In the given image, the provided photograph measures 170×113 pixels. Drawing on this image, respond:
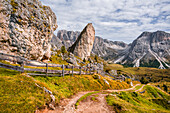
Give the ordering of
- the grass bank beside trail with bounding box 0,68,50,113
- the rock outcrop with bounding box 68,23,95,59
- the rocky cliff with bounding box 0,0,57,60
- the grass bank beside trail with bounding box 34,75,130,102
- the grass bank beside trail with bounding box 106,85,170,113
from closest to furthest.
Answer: the grass bank beside trail with bounding box 0,68,50,113 < the grass bank beside trail with bounding box 106,85,170,113 < the grass bank beside trail with bounding box 34,75,130,102 < the rocky cliff with bounding box 0,0,57,60 < the rock outcrop with bounding box 68,23,95,59

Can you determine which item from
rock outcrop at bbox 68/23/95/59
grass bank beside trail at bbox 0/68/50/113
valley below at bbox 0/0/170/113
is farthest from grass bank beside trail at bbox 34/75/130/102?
rock outcrop at bbox 68/23/95/59

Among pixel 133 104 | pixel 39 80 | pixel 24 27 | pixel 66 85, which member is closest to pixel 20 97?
pixel 39 80

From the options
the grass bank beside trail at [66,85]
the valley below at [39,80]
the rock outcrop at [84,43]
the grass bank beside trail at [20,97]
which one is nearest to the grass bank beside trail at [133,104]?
the valley below at [39,80]

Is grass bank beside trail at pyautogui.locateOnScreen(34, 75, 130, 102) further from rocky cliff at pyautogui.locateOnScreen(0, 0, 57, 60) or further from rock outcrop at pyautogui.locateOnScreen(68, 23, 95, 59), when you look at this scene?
rock outcrop at pyautogui.locateOnScreen(68, 23, 95, 59)

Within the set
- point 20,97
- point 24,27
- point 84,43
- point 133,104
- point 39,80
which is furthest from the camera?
point 84,43

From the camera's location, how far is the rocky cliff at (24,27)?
65.8ft

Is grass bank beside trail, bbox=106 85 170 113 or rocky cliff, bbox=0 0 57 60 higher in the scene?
rocky cliff, bbox=0 0 57 60

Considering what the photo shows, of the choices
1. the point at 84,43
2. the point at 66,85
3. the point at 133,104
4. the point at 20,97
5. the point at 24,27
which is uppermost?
the point at 84,43

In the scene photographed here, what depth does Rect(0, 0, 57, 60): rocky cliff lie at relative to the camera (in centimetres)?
2006

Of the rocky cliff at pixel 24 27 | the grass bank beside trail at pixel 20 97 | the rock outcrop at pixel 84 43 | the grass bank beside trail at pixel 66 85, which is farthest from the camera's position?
the rock outcrop at pixel 84 43

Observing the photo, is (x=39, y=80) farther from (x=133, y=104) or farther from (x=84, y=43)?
(x=84, y=43)

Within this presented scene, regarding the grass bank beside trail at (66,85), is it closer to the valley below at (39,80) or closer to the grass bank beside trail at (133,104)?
the valley below at (39,80)

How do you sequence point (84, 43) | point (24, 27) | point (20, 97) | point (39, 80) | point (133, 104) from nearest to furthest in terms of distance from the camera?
point (20, 97), point (39, 80), point (133, 104), point (24, 27), point (84, 43)

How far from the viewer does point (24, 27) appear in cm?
2327
